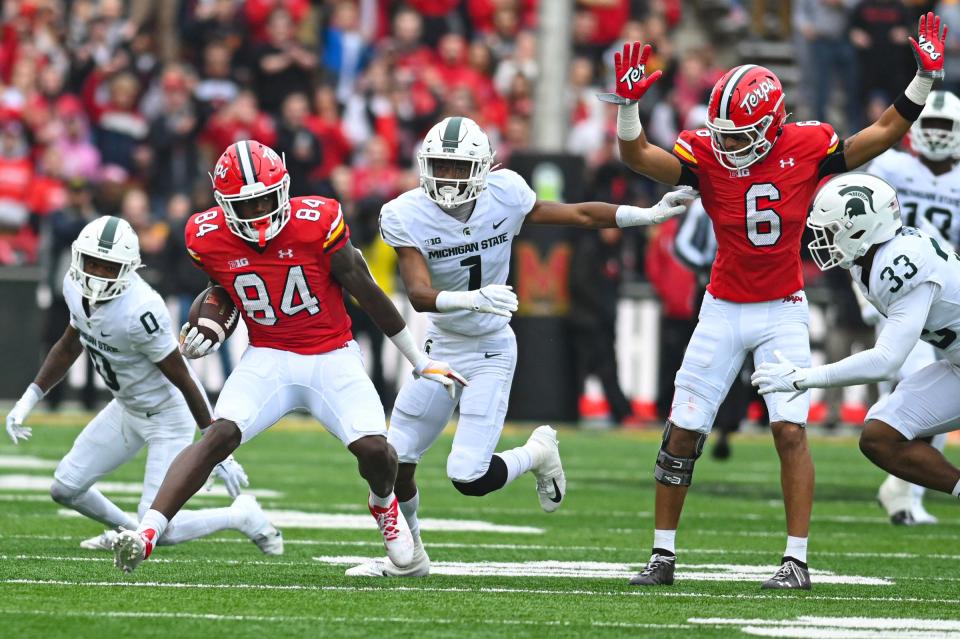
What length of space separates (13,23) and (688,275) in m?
6.65

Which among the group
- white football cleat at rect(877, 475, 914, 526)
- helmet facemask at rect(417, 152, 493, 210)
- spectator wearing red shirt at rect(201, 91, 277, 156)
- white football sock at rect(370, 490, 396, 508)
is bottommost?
white football cleat at rect(877, 475, 914, 526)

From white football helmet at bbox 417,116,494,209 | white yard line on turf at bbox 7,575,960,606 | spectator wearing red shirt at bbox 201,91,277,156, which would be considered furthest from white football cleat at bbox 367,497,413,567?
spectator wearing red shirt at bbox 201,91,277,156

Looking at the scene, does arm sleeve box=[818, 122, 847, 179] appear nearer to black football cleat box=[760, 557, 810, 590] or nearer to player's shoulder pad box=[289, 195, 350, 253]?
black football cleat box=[760, 557, 810, 590]

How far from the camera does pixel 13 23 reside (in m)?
16.0

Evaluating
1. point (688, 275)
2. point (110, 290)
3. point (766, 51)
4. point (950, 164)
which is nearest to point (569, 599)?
point (110, 290)

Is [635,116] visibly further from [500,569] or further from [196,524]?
[196,524]

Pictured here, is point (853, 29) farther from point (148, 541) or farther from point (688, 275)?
point (148, 541)

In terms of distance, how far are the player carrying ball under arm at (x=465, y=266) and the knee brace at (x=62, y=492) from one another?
1.39 metres

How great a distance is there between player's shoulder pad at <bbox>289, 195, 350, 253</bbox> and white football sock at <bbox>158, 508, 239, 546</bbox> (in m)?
1.40

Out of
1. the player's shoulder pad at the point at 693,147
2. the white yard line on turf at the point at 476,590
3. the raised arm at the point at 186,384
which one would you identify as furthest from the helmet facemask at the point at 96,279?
the player's shoulder pad at the point at 693,147

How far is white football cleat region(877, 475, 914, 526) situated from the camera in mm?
9008

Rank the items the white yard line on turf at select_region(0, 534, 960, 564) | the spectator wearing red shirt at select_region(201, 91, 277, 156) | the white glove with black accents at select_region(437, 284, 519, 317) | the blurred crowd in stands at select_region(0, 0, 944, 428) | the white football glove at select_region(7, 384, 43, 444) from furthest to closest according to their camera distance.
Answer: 1. the spectator wearing red shirt at select_region(201, 91, 277, 156)
2. the blurred crowd in stands at select_region(0, 0, 944, 428)
3. the white yard line on turf at select_region(0, 534, 960, 564)
4. the white football glove at select_region(7, 384, 43, 444)
5. the white glove with black accents at select_region(437, 284, 519, 317)

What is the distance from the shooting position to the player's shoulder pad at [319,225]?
6.50 m

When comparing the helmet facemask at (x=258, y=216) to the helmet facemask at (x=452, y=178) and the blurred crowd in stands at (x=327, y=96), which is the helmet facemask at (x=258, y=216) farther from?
the blurred crowd in stands at (x=327, y=96)
